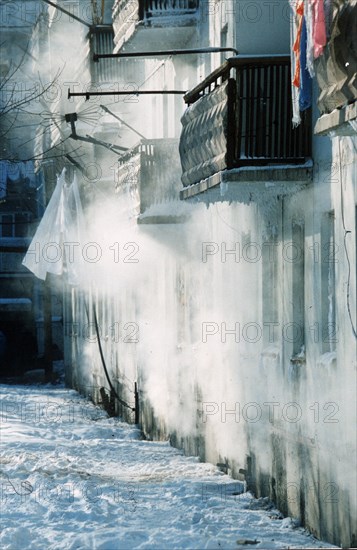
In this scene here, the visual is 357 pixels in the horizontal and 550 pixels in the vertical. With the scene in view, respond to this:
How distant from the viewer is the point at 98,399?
30.8m

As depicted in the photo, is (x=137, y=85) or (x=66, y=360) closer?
(x=137, y=85)

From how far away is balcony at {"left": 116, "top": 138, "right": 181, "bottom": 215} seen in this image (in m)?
21.2

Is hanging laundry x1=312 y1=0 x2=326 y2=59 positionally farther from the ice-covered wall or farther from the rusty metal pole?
the rusty metal pole

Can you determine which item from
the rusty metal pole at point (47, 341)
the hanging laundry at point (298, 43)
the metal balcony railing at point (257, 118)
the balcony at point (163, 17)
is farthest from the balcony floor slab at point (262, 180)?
the rusty metal pole at point (47, 341)

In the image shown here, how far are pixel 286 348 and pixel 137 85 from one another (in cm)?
1465

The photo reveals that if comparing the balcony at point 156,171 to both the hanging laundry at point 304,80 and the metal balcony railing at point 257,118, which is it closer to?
the metal balcony railing at point 257,118

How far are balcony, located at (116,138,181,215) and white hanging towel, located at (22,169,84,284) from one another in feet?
22.2

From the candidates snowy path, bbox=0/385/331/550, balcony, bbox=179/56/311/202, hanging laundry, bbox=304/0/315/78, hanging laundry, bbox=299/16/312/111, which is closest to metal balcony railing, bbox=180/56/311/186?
balcony, bbox=179/56/311/202

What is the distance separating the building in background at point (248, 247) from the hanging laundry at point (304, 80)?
0.02 metres

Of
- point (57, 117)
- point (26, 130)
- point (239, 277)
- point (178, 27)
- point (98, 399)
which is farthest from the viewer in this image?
point (26, 130)

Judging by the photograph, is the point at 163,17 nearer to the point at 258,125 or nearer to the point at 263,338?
the point at 263,338

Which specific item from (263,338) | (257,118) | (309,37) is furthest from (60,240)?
(309,37)

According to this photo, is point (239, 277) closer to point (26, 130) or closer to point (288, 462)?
point (288, 462)

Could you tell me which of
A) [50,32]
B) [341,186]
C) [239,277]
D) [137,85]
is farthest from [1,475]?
[50,32]
